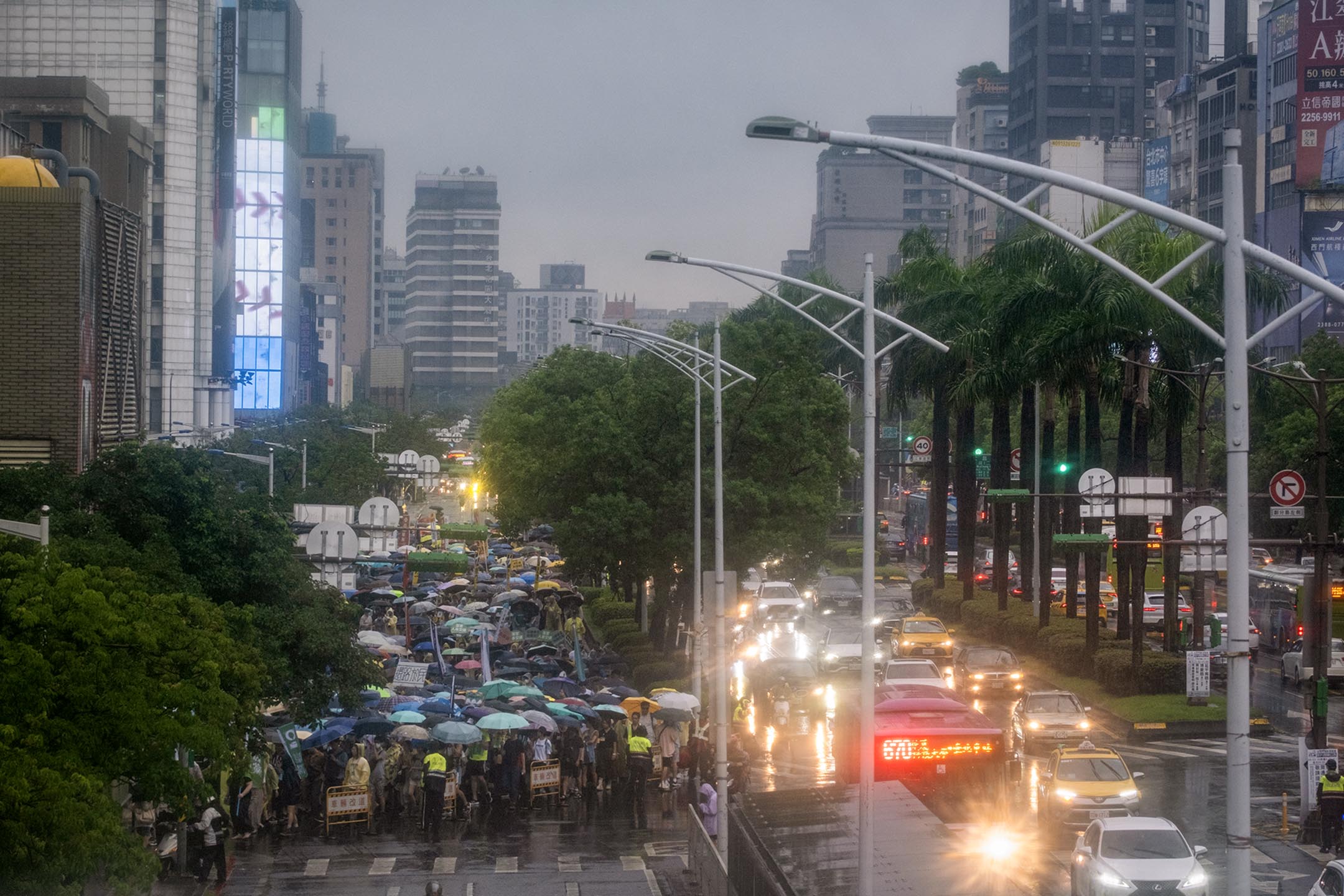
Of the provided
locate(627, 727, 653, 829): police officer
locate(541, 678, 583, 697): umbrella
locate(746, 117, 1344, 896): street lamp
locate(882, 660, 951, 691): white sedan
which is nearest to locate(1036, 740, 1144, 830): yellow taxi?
locate(627, 727, 653, 829): police officer

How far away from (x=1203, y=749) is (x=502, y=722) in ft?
54.1

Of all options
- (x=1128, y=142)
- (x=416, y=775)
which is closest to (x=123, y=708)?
(x=416, y=775)

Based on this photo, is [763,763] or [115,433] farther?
[115,433]

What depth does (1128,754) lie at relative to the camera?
3794cm

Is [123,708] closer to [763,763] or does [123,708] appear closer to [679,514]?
→ [763,763]

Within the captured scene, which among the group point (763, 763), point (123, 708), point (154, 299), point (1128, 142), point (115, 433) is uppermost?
point (1128, 142)

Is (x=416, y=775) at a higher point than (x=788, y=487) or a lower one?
lower

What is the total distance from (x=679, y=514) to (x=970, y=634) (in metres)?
15.6

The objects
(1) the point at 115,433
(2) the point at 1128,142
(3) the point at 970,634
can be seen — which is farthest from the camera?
(2) the point at 1128,142

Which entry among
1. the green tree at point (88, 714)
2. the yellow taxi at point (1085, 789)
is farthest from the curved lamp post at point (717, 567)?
the green tree at point (88, 714)

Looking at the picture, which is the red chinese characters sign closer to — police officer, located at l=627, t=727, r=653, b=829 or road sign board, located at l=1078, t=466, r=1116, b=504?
road sign board, located at l=1078, t=466, r=1116, b=504

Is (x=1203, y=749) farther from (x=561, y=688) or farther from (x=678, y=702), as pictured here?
(x=561, y=688)

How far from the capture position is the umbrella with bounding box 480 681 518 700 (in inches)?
1516

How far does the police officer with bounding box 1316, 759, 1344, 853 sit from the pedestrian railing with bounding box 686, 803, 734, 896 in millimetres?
10226
